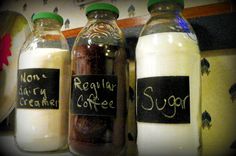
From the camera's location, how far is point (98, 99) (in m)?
0.46

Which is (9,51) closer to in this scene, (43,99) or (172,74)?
(43,99)

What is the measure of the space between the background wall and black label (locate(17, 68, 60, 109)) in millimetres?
213

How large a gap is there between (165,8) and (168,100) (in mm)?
192

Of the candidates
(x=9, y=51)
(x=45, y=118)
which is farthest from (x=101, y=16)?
(x=9, y=51)

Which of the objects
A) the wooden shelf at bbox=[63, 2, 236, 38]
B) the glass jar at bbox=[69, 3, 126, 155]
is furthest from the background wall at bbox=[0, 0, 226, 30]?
the glass jar at bbox=[69, 3, 126, 155]

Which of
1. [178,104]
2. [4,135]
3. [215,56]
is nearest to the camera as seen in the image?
[178,104]

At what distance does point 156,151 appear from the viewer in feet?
1.36

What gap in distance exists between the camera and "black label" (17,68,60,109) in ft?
1.74

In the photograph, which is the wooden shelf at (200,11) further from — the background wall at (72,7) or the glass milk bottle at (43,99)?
the glass milk bottle at (43,99)

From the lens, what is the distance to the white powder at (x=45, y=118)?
0.53 metres

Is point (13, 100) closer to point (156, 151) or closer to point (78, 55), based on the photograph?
point (78, 55)

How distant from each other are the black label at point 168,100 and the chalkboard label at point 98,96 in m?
0.07

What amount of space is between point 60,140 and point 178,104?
26 cm

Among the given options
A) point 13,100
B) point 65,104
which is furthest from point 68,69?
point 13,100
